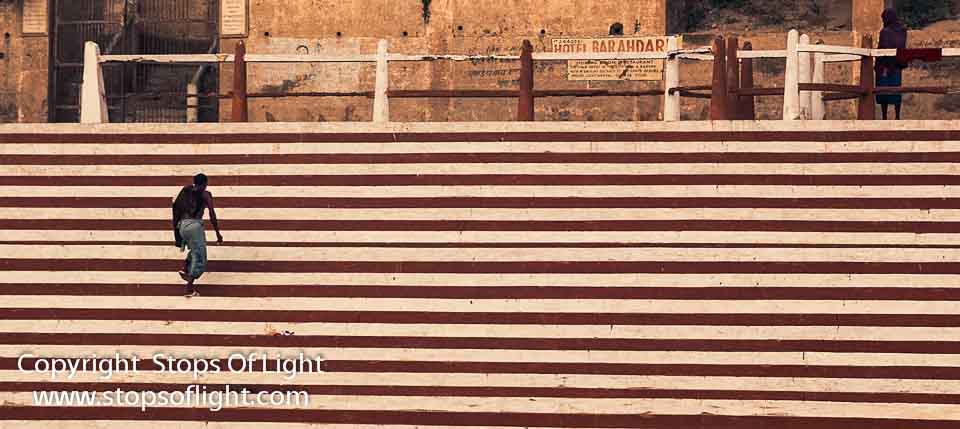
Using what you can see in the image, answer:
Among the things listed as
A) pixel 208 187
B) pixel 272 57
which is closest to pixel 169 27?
pixel 272 57

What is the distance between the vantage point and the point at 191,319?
13.3 metres

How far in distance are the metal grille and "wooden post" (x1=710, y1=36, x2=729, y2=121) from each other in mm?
9804

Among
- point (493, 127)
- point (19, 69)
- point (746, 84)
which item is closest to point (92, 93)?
point (493, 127)

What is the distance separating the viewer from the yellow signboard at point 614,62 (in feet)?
75.7

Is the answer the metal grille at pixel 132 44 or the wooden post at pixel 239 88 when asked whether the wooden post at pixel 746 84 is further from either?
the metal grille at pixel 132 44

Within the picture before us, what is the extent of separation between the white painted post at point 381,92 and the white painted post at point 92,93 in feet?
9.30

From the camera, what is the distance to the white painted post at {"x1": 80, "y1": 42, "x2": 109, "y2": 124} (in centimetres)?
1708

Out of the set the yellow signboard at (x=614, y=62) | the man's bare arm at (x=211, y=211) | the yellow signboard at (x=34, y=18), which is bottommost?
the man's bare arm at (x=211, y=211)

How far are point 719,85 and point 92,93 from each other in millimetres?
6383

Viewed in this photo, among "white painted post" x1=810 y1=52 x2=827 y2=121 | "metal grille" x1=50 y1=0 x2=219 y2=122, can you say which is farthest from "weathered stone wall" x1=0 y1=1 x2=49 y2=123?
"white painted post" x1=810 y1=52 x2=827 y2=121

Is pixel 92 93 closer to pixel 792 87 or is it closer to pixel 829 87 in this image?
Answer: pixel 792 87

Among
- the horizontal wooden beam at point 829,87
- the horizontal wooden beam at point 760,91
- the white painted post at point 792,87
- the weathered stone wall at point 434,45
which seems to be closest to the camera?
the horizontal wooden beam at point 829,87

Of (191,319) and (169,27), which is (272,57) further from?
(169,27)

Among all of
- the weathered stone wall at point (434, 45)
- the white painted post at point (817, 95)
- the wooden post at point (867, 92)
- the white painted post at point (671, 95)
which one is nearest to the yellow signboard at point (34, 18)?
the weathered stone wall at point (434, 45)
